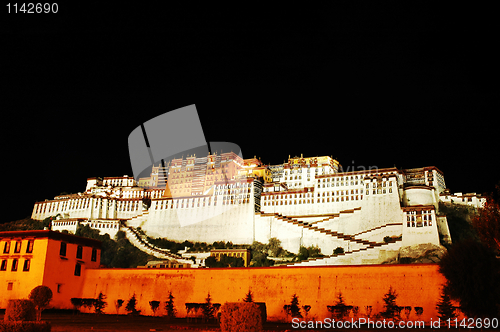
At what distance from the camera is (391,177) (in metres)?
52.0

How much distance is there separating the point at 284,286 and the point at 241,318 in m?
9.43

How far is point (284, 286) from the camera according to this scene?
2197cm

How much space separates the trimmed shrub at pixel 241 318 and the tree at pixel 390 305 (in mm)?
8050

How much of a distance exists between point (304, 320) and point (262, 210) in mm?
39228

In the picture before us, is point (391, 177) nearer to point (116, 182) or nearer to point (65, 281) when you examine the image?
point (65, 281)

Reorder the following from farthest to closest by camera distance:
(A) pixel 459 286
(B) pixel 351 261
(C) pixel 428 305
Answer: (B) pixel 351 261
(C) pixel 428 305
(A) pixel 459 286

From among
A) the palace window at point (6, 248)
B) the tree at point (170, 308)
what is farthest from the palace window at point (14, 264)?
the tree at point (170, 308)

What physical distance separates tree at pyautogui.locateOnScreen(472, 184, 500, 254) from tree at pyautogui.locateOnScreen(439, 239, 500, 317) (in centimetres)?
260

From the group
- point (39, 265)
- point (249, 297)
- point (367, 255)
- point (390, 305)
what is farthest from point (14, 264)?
point (367, 255)

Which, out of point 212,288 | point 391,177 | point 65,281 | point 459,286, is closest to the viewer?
point 459,286

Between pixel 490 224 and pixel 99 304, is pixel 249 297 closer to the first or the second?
pixel 99 304

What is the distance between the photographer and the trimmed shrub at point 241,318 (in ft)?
42.2

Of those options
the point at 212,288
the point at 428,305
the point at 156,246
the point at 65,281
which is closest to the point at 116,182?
the point at 156,246

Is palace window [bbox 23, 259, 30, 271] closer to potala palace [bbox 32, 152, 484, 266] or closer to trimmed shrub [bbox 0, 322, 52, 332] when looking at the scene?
trimmed shrub [bbox 0, 322, 52, 332]
